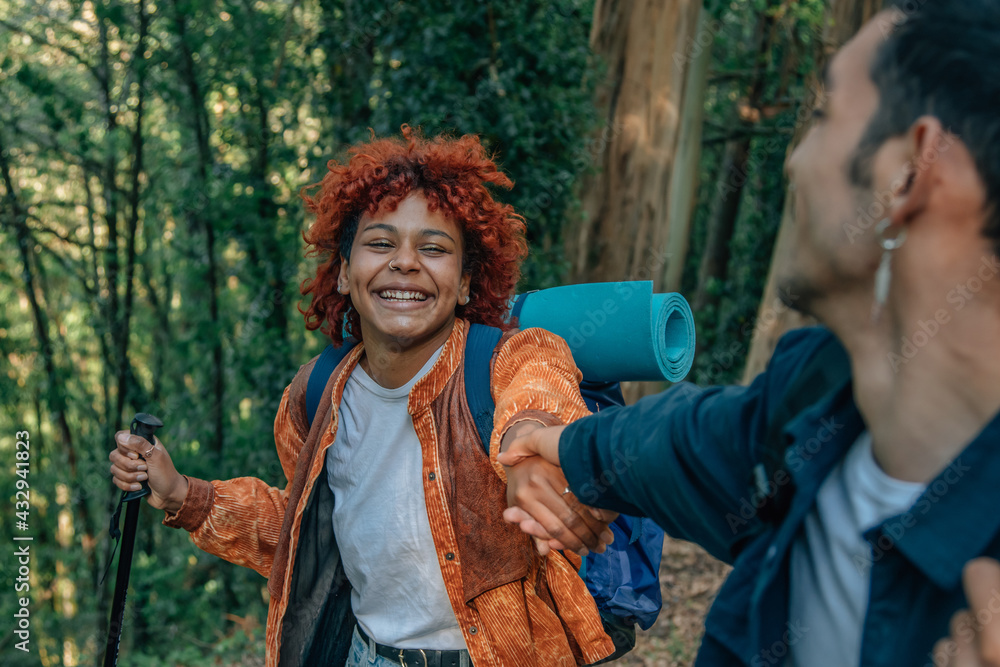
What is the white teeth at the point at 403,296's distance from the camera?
2.17 metres

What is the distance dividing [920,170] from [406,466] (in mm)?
1478

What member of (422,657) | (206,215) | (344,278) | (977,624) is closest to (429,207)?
(344,278)

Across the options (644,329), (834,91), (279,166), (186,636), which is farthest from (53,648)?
(834,91)

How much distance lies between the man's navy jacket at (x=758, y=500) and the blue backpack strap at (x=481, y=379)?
1.65 feet

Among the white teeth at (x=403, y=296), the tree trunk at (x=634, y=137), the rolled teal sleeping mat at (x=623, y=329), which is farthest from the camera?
the tree trunk at (x=634, y=137)

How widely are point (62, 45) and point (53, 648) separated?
4.79 meters

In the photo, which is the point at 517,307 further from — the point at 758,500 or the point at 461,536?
the point at 758,500

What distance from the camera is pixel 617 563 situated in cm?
206

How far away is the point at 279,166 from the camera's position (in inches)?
215

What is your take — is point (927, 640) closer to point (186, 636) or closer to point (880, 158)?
point (880, 158)

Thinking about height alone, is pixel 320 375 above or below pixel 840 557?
below

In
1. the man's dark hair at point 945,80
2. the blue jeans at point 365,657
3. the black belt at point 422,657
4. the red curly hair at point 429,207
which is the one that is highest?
the man's dark hair at point 945,80

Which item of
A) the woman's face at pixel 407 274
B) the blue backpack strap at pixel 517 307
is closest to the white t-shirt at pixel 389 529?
the woman's face at pixel 407 274

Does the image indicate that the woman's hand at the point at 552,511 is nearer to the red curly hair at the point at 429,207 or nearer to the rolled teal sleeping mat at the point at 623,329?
the rolled teal sleeping mat at the point at 623,329
